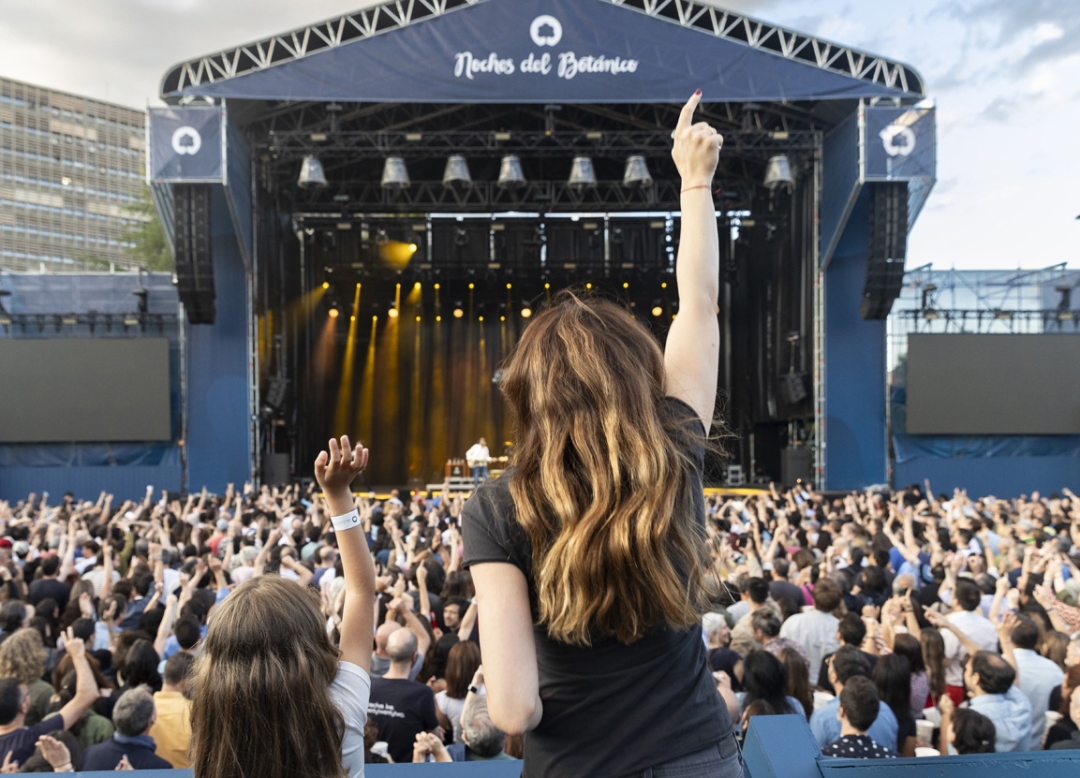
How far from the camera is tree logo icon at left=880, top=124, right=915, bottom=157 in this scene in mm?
15695

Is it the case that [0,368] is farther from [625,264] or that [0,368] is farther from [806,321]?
[806,321]

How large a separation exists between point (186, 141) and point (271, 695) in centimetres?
1623

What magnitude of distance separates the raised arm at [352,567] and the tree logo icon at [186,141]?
51.7 feet

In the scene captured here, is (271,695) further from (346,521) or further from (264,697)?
(346,521)

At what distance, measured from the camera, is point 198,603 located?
4852 mm

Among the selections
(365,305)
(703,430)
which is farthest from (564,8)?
(703,430)

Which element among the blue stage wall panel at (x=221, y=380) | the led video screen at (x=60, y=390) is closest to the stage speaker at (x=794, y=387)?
the blue stage wall panel at (x=221, y=380)

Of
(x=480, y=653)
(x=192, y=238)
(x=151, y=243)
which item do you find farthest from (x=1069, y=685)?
(x=151, y=243)

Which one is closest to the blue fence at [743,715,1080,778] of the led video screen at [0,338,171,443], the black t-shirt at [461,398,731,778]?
the black t-shirt at [461,398,731,778]

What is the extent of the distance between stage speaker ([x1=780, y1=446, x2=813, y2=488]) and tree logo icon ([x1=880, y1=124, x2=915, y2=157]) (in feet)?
20.7

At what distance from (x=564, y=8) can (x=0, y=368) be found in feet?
47.0

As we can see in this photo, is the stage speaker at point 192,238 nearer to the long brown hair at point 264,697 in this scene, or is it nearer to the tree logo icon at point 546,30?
the tree logo icon at point 546,30

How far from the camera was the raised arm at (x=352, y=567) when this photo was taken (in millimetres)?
1587

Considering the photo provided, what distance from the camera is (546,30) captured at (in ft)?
51.0
